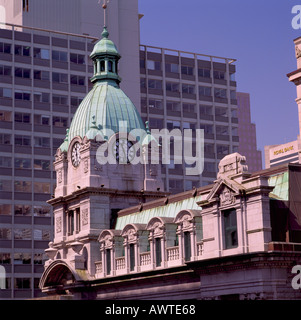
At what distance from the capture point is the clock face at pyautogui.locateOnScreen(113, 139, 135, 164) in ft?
253

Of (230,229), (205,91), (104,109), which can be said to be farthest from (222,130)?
(230,229)

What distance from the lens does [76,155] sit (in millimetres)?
78875

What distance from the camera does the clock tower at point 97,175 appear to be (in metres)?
75.3

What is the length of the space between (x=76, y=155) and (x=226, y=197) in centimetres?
2675

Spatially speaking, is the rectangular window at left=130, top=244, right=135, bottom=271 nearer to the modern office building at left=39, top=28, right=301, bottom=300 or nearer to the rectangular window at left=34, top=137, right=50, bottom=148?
the modern office building at left=39, top=28, right=301, bottom=300

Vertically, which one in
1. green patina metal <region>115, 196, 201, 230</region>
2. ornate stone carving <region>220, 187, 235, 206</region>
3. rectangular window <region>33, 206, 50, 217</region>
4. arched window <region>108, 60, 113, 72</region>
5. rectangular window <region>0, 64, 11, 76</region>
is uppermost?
rectangular window <region>0, 64, 11, 76</region>

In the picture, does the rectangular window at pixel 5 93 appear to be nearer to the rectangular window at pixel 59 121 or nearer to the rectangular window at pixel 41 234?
the rectangular window at pixel 59 121

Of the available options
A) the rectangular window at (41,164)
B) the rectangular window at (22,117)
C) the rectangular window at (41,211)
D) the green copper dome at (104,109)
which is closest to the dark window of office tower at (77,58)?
the rectangular window at (22,117)

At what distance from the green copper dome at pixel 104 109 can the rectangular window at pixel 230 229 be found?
78.2ft

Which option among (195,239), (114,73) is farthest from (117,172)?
(195,239)

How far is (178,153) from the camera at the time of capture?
14088 centimetres

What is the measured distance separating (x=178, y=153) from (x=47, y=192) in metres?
27.2

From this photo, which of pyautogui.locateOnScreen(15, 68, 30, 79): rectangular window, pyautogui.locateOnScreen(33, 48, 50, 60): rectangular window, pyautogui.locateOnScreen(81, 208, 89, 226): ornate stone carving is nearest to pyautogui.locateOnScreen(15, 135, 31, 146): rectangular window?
pyautogui.locateOnScreen(15, 68, 30, 79): rectangular window
